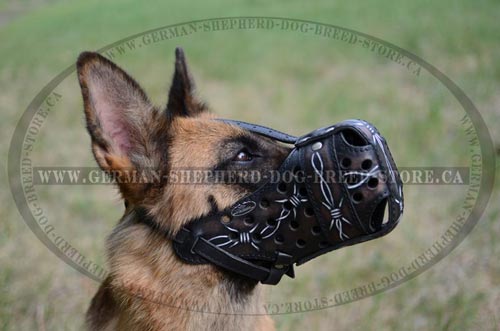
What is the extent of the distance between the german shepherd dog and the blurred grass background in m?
1.06

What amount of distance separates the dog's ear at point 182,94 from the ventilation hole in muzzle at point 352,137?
40.4 inches

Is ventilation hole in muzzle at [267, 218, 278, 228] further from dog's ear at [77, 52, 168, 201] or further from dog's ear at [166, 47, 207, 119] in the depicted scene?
dog's ear at [166, 47, 207, 119]

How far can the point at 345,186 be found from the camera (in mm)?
2561

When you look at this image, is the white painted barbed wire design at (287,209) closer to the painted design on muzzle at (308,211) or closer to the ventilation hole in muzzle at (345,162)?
the painted design on muzzle at (308,211)

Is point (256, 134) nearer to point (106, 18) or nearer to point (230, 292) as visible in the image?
point (230, 292)

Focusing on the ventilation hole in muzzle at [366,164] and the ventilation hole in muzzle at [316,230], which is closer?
the ventilation hole in muzzle at [366,164]

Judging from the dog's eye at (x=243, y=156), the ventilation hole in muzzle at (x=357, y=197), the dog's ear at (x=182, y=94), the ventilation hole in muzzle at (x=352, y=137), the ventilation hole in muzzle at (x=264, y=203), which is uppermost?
the dog's ear at (x=182, y=94)

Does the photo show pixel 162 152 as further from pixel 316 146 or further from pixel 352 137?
pixel 352 137

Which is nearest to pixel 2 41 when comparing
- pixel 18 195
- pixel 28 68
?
pixel 28 68

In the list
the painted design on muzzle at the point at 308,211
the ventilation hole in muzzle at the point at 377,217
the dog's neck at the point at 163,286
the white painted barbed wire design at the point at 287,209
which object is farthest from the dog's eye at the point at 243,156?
the ventilation hole in muzzle at the point at 377,217

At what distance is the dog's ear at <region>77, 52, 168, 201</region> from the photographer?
2.54 m

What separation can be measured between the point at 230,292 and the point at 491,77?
7.21m

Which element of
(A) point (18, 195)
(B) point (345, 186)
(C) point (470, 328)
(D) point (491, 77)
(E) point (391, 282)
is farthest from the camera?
(D) point (491, 77)

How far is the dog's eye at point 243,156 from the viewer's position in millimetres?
2755
